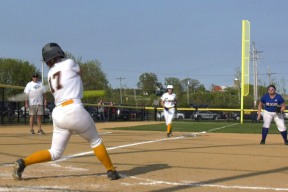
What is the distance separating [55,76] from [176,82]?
304ft

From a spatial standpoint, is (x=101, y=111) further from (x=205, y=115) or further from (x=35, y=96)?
(x=35, y=96)

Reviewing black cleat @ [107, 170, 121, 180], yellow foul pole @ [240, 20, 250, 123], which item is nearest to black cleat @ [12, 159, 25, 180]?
black cleat @ [107, 170, 121, 180]

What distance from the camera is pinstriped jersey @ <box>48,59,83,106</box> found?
566 cm

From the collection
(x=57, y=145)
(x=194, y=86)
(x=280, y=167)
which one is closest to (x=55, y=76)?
(x=57, y=145)

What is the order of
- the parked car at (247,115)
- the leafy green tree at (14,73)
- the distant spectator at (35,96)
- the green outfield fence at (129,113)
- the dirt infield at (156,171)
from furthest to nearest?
the leafy green tree at (14,73), the parked car at (247,115), the green outfield fence at (129,113), the distant spectator at (35,96), the dirt infield at (156,171)

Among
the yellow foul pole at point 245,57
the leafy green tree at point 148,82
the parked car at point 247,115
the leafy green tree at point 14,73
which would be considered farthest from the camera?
the leafy green tree at point 148,82

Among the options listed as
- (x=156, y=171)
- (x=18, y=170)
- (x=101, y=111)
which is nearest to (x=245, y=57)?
(x=101, y=111)

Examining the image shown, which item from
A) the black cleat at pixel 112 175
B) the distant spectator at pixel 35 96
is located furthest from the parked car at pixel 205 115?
the black cleat at pixel 112 175

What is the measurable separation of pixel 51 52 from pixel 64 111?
0.85 meters

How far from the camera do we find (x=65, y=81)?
18.6 feet

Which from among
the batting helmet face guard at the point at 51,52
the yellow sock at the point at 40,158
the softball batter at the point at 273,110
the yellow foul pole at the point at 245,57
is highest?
the yellow foul pole at the point at 245,57

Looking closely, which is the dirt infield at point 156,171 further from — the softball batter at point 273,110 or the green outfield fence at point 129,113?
the green outfield fence at point 129,113

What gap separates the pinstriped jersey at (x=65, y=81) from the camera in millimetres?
5664

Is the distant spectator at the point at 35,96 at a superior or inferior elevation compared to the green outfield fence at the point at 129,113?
superior
